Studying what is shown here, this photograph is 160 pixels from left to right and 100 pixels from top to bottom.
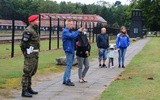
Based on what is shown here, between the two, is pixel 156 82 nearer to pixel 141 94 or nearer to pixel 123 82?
pixel 123 82

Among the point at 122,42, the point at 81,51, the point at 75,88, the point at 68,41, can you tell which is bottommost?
the point at 75,88

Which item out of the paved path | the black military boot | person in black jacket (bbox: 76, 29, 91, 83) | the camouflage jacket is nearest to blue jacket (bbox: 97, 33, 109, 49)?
the paved path

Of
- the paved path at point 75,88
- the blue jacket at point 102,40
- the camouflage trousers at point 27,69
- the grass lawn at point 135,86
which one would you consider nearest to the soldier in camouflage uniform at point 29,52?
the camouflage trousers at point 27,69

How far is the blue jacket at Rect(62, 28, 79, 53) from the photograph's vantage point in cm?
1300

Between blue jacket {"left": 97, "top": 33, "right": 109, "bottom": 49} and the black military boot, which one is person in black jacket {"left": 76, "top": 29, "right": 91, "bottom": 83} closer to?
the black military boot

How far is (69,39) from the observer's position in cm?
1314

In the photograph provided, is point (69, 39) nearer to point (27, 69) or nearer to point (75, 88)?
point (75, 88)

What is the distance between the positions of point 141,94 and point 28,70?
2833 mm

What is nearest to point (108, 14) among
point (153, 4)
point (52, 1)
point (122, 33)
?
point (52, 1)

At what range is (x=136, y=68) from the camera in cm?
1923

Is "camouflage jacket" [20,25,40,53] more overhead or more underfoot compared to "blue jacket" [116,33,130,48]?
more overhead

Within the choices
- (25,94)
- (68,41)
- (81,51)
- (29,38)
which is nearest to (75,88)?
(68,41)

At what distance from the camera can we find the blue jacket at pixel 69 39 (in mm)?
13002

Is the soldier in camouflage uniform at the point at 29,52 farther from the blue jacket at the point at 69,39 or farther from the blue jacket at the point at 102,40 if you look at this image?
the blue jacket at the point at 102,40
